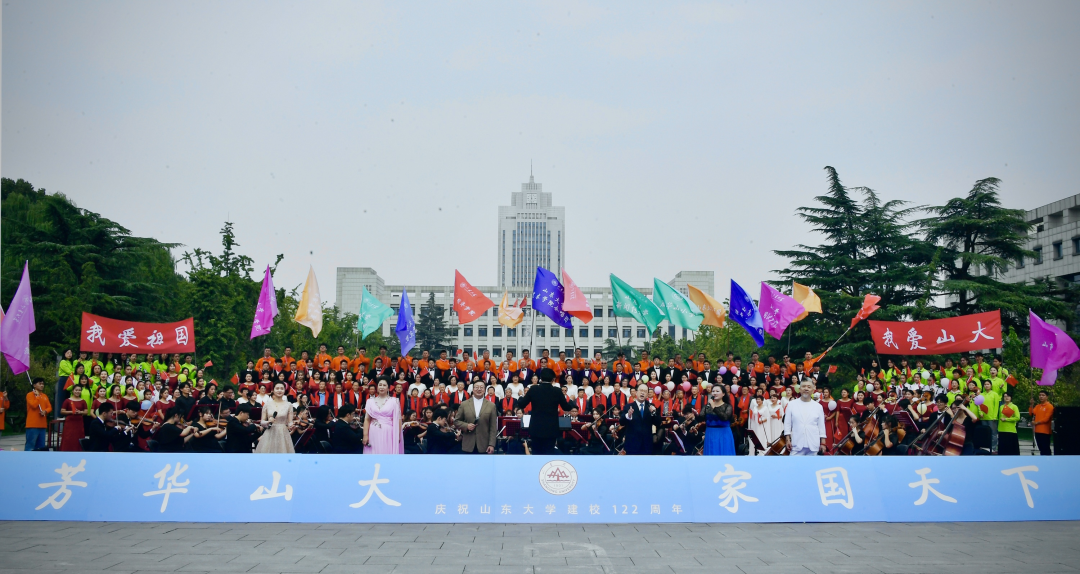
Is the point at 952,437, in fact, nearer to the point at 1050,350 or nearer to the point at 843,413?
the point at 843,413

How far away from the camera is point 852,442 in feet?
41.1

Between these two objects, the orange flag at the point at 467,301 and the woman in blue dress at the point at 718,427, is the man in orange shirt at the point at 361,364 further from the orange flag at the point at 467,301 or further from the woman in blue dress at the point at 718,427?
the woman in blue dress at the point at 718,427

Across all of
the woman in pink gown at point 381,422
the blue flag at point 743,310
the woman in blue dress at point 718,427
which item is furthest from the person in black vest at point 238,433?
the blue flag at point 743,310

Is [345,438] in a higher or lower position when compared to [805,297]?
lower

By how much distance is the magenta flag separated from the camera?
1772 centimetres

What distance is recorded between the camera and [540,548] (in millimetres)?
6574

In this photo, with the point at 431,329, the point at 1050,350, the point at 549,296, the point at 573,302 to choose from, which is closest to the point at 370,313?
the point at 549,296

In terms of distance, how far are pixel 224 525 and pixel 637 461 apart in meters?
4.37

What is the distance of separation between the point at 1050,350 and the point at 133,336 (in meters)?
19.0

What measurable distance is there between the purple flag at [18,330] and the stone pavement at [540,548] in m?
6.13

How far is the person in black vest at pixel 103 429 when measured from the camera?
36.6 feet

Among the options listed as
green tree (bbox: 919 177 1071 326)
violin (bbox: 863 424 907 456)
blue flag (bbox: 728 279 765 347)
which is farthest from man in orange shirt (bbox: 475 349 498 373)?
green tree (bbox: 919 177 1071 326)

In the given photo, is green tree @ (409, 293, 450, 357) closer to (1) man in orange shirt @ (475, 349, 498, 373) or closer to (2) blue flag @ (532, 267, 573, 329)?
(1) man in orange shirt @ (475, 349, 498, 373)

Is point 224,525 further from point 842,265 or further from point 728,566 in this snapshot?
point 842,265
